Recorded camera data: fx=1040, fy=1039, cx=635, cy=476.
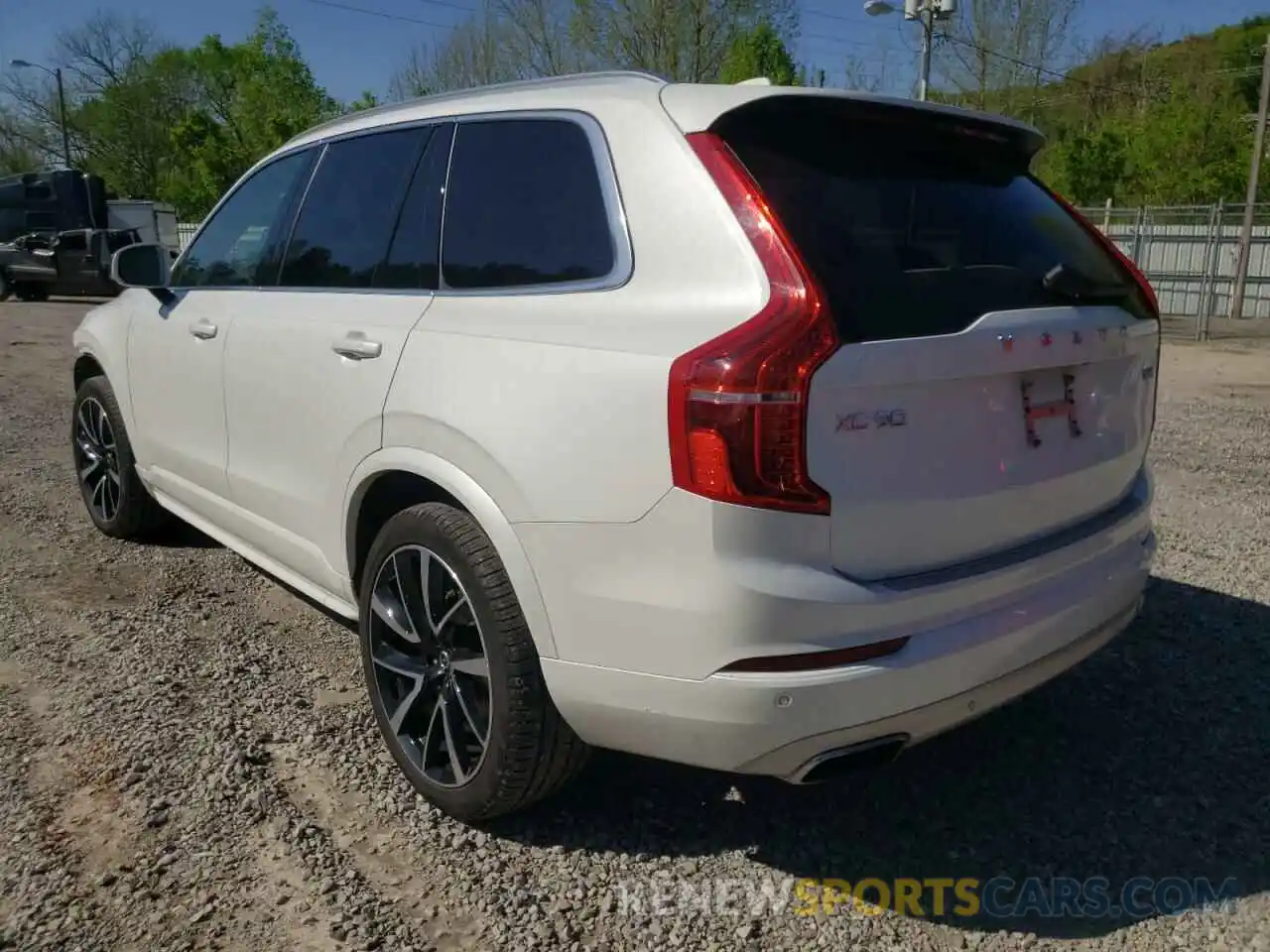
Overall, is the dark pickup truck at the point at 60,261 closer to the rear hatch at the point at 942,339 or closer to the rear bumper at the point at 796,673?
the rear hatch at the point at 942,339

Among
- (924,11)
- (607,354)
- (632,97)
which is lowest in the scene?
(607,354)

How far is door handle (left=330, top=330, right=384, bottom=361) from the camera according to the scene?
9.39ft

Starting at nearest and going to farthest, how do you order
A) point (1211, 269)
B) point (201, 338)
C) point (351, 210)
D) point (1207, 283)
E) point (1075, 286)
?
1. point (1075, 286)
2. point (351, 210)
3. point (201, 338)
4. point (1207, 283)
5. point (1211, 269)

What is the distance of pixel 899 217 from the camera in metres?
2.38

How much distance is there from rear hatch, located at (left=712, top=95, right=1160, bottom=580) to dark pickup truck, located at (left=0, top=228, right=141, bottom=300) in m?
20.8

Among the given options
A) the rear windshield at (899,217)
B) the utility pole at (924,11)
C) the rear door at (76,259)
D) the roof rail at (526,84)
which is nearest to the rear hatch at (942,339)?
the rear windshield at (899,217)

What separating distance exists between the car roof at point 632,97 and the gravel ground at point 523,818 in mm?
1787

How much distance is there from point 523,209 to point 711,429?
3.19 feet

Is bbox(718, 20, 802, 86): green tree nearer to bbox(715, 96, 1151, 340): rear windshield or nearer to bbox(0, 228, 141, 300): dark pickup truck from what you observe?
bbox(0, 228, 141, 300): dark pickup truck

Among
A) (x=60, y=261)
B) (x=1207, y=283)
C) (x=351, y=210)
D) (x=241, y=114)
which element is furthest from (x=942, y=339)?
(x=241, y=114)

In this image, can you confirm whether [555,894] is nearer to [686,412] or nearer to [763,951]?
[763,951]

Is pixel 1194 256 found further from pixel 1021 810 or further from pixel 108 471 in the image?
pixel 108 471

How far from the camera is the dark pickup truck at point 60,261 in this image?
20609mm

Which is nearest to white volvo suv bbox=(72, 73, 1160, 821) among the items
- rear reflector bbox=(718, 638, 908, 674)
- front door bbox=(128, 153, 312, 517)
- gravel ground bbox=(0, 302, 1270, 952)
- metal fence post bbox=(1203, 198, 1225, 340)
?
rear reflector bbox=(718, 638, 908, 674)
